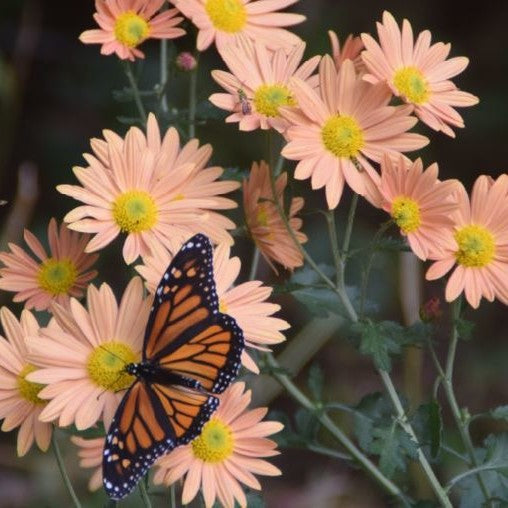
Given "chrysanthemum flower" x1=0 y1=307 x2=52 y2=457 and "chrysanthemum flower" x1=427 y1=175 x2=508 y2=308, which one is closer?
"chrysanthemum flower" x1=0 y1=307 x2=52 y2=457

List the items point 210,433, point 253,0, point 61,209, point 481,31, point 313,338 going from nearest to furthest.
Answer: point 210,433
point 253,0
point 313,338
point 61,209
point 481,31

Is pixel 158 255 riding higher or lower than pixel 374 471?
Result: higher

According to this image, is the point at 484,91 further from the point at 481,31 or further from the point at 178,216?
the point at 178,216

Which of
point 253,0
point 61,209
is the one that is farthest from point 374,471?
point 61,209

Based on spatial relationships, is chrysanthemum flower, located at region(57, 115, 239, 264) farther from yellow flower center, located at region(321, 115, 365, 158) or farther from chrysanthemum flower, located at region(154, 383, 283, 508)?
chrysanthemum flower, located at region(154, 383, 283, 508)

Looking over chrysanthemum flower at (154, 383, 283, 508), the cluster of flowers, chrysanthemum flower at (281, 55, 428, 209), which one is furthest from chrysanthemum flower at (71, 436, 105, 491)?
chrysanthemum flower at (281, 55, 428, 209)

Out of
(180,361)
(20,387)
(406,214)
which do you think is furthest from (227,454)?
(406,214)
